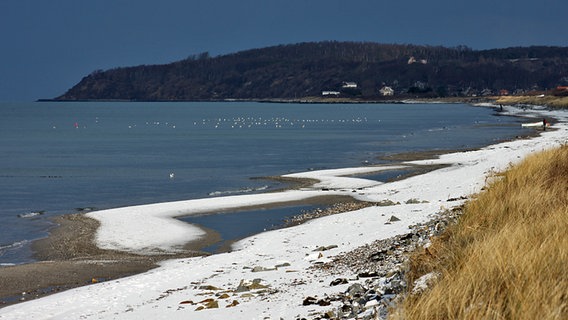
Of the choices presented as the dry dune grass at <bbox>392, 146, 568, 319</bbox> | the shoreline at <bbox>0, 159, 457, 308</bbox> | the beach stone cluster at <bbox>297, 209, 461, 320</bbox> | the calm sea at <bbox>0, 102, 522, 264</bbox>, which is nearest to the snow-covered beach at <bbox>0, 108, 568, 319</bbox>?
the beach stone cluster at <bbox>297, 209, 461, 320</bbox>

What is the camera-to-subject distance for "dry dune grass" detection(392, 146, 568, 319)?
6.21 metres

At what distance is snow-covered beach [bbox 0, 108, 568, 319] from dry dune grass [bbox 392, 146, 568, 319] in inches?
68.0

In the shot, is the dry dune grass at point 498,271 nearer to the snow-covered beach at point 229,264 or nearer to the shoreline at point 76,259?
the snow-covered beach at point 229,264

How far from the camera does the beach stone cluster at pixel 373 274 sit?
8141 millimetres

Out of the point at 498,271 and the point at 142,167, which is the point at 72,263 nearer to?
the point at 498,271

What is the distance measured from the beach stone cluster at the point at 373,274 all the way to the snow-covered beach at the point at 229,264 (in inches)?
10.9

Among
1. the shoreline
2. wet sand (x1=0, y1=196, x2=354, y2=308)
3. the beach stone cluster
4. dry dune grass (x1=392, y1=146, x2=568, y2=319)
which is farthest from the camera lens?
the shoreline

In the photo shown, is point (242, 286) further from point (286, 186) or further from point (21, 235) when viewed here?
point (286, 186)

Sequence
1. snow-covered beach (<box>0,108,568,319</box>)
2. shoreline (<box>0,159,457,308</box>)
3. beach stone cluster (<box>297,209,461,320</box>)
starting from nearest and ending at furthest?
beach stone cluster (<box>297,209,461,320</box>), snow-covered beach (<box>0,108,568,319</box>), shoreline (<box>0,159,457,308</box>)

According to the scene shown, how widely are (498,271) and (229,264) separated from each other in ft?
27.8

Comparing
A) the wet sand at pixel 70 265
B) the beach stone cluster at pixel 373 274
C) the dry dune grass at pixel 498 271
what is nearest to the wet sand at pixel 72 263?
the wet sand at pixel 70 265

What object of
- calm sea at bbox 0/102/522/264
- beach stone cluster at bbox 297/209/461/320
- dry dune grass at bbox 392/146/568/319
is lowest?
calm sea at bbox 0/102/522/264

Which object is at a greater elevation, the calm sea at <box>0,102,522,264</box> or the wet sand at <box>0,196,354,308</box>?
the wet sand at <box>0,196,354,308</box>

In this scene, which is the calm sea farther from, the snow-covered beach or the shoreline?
the snow-covered beach
